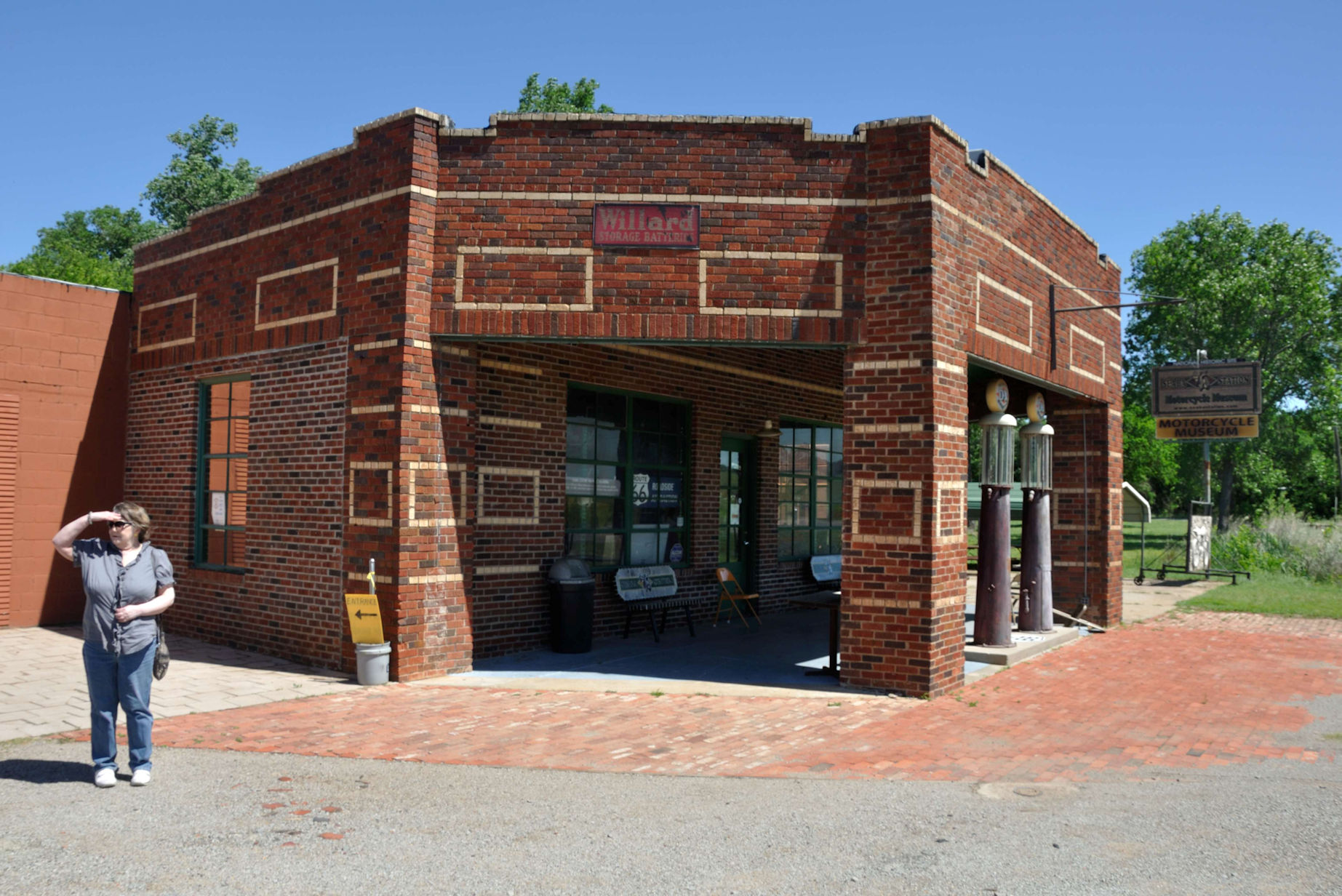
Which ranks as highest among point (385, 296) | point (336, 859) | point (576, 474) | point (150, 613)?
point (385, 296)

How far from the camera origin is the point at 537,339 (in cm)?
958

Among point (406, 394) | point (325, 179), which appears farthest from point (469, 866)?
point (325, 179)

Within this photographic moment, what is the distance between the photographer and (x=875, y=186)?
943cm

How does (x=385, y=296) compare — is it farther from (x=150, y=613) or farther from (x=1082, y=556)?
(x=1082, y=556)

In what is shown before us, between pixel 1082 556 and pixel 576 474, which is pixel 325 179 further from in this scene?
pixel 1082 556

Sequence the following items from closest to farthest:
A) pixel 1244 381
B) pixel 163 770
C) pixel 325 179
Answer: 1. pixel 163 770
2. pixel 325 179
3. pixel 1244 381

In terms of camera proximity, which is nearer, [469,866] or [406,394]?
[469,866]

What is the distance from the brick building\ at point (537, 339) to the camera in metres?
9.25

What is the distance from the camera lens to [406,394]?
9.38 m

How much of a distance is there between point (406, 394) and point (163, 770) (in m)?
4.05

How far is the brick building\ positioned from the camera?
925 centimetres

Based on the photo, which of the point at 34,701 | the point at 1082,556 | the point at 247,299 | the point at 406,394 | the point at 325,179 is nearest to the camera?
the point at 34,701

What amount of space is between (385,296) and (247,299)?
2.69m

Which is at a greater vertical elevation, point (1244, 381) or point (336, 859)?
point (1244, 381)
